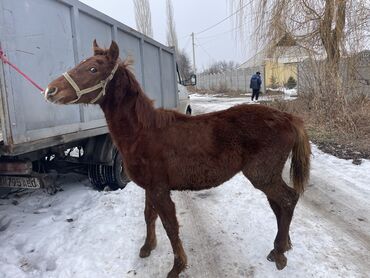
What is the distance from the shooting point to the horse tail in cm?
315

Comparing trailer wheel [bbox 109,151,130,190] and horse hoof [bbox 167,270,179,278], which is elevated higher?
trailer wheel [bbox 109,151,130,190]

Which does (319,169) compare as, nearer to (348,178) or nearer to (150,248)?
(348,178)

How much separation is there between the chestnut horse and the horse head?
0.04ft

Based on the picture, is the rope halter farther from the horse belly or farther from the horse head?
the horse belly

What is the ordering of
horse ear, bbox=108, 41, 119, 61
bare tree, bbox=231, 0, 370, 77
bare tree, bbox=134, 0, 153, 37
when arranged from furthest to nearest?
bare tree, bbox=134, 0, 153, 37 → bare tree, bbox=231, 0, 370, 77 → horse ear, bbox=108, 41, 119, 61

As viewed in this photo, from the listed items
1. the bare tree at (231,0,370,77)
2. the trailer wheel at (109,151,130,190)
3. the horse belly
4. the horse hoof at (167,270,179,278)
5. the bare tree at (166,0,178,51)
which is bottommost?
the horse hoof at (167,270,179,278)

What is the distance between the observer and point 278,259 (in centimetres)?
312

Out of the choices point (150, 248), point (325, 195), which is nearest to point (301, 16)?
point (325, 195)

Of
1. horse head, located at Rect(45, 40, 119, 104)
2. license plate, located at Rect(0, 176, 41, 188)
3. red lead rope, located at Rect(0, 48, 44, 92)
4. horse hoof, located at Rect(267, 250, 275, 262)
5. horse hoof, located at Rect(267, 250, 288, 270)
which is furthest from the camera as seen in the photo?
license plate, located at Rect(0, 176, 41, 188)

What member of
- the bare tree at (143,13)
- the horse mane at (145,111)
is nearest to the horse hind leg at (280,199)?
the horse mane at (145,111)

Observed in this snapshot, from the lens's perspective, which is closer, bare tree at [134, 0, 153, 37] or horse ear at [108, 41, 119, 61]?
horse ear at [108, 41, 119, 61]

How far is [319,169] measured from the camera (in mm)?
6074

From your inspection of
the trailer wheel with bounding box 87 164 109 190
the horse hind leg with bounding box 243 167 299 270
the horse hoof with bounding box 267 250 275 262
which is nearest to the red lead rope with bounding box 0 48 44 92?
the trailer wheel with bounding box 87 164 109 190

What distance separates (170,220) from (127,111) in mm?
1049
